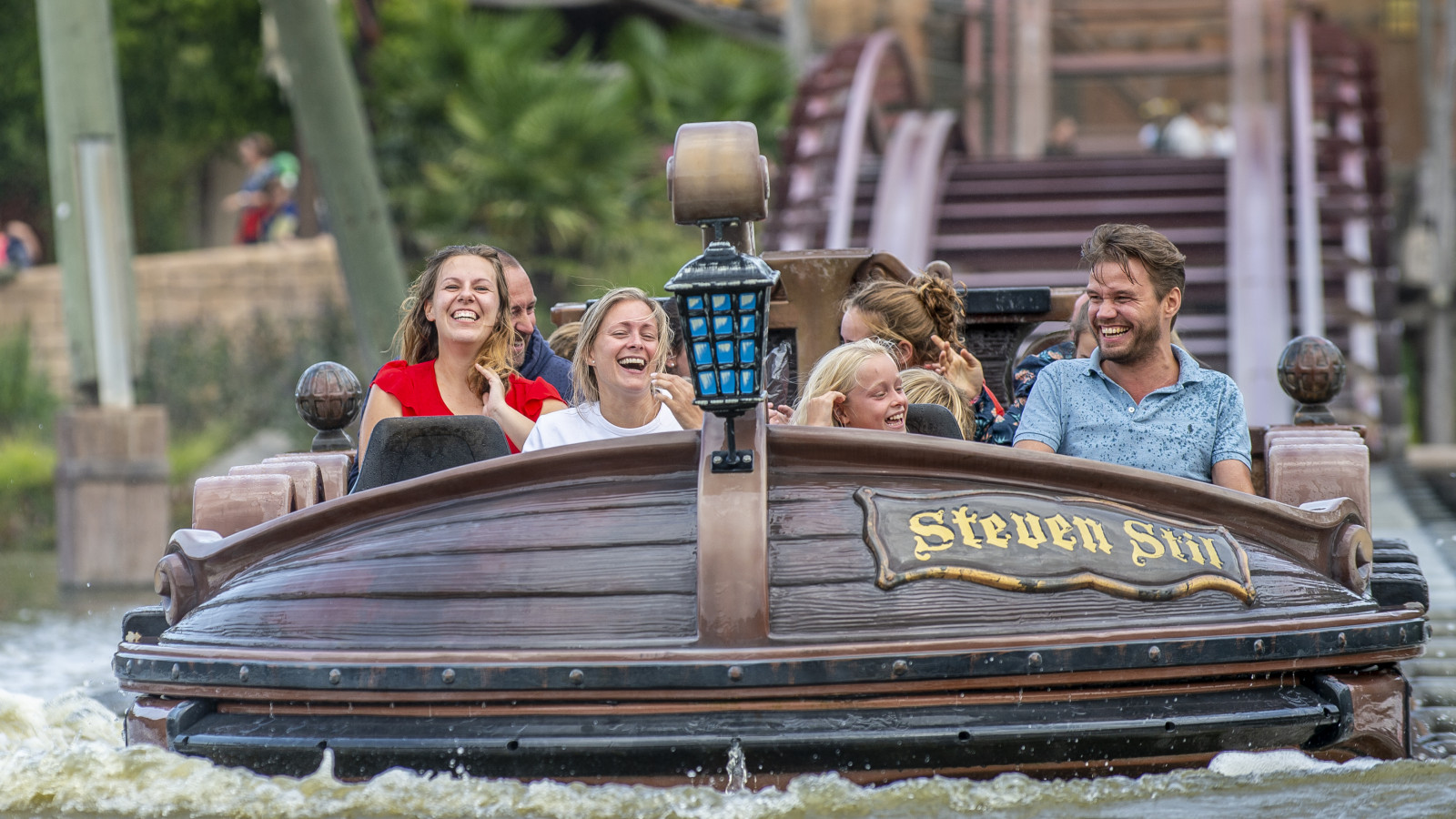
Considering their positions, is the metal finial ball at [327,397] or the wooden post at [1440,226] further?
the wooden post at [1440,226]

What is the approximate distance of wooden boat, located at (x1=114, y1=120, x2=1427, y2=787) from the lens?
2594 mm

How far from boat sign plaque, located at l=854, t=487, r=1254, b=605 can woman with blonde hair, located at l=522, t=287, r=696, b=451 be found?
26.7 inches

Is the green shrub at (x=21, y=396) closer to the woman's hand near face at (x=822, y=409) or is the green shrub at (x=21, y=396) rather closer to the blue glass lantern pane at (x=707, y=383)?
the woman's hand near face at (x=822, y=409)

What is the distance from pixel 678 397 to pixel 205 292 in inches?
470

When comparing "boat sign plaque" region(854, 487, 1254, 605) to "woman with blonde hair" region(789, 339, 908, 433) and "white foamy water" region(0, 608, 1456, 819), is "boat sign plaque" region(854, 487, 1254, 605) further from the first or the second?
"woman with blonde hair" region(789, 339, 908, 433)

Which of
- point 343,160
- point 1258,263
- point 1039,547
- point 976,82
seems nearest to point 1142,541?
point 1039,547

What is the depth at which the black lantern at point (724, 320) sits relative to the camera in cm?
251

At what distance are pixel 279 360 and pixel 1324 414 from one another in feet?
36.0

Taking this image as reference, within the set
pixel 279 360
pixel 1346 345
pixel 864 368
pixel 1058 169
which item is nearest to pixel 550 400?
pixel 864 368

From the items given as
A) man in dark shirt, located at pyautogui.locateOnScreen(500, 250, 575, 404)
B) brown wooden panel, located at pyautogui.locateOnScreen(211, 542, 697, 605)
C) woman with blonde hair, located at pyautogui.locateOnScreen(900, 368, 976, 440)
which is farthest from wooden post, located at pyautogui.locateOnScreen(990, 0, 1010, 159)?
brown wooden panel, located at pyautogui.locateOnScreen(211, 542, 697, 605)

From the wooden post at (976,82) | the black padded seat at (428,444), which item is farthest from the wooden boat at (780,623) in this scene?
the wooden post at (976,82)

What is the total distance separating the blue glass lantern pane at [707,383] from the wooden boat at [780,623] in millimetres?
127

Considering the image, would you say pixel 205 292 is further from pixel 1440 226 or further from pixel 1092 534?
pixel 1092 534

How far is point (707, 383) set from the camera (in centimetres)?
259
